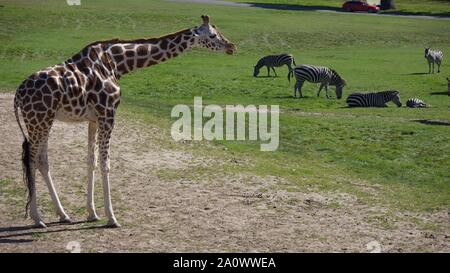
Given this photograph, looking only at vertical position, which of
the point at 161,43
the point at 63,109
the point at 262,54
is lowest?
the point at 262,54

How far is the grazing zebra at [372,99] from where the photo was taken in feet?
82.1

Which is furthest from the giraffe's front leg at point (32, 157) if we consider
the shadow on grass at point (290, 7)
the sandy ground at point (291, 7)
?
the shadow on grass at point (290, 7)

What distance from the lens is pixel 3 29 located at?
3716 cm

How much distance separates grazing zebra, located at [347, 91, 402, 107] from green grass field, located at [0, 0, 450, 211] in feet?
2.10

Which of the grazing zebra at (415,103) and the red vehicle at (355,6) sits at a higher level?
the red vehicle at (355,6)

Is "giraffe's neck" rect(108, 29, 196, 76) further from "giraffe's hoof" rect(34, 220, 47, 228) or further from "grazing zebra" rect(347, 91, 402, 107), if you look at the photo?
"grazing zebra" rect(347, 91, 402, 107)

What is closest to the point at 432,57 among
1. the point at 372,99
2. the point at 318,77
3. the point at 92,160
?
the point at 318,77

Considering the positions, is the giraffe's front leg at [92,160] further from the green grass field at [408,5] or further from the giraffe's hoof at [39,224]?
the green grass field at [408,5]

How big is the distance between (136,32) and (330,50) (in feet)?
31.8

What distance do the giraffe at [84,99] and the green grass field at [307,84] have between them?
12.9ft

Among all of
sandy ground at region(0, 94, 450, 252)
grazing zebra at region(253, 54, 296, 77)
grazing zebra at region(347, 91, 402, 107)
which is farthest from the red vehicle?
sandy ground at region(0, 94, 450, 252)

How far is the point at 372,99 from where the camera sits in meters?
25.1
